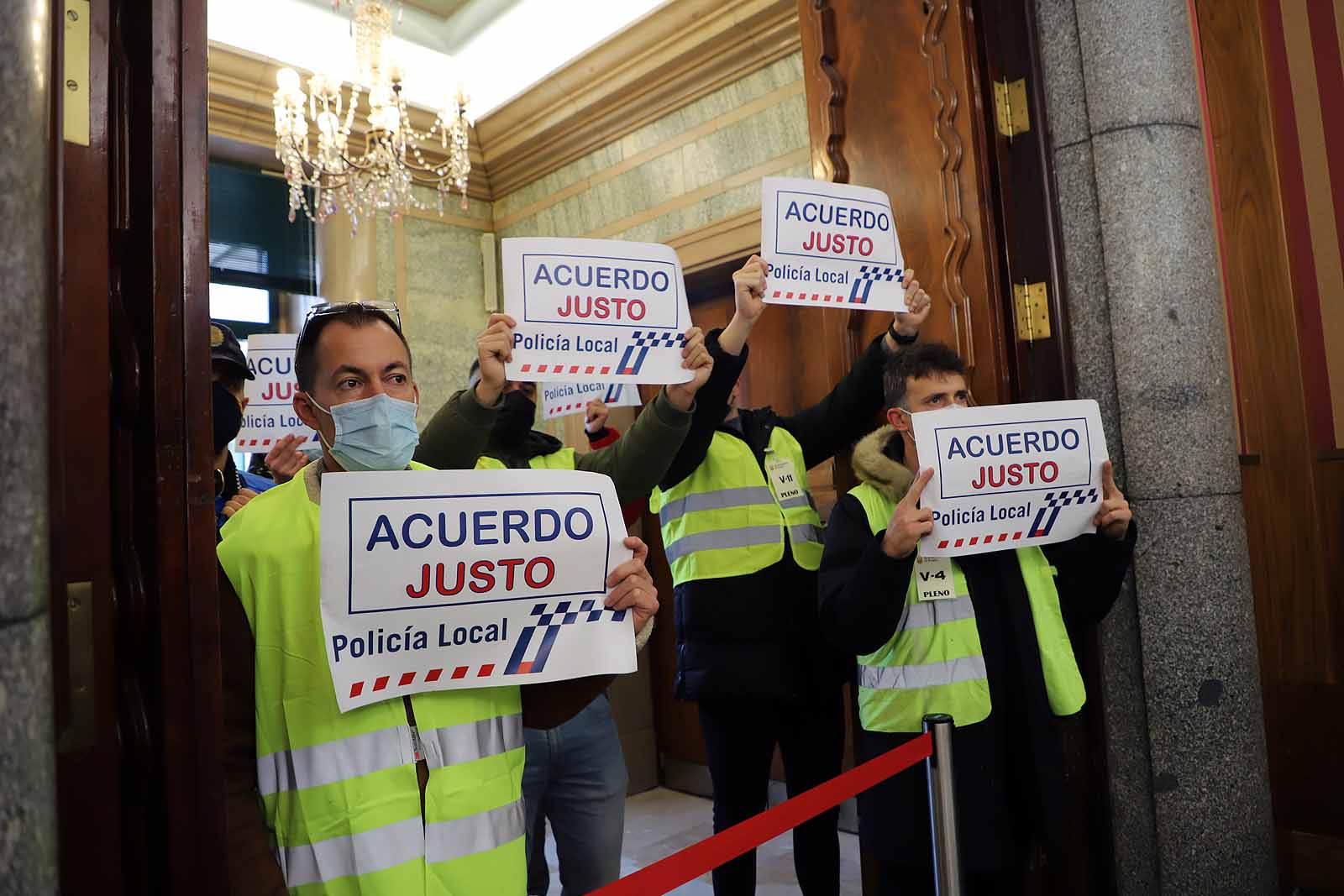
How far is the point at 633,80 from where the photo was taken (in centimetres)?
455

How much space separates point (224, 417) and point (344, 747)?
1075 mm

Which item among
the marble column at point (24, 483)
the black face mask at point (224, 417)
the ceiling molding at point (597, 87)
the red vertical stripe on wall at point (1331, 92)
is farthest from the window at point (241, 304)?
the marble column at point (24, 483)

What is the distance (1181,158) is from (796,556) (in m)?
1.32

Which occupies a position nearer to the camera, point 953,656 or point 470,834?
point 470,834

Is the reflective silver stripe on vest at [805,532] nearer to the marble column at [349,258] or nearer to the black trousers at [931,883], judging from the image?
the black trousers at [931,883]

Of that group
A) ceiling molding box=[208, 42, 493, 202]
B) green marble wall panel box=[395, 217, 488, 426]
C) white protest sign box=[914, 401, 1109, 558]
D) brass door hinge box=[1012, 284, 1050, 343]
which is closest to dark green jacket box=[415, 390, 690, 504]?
white protest sign box=[914, 401, 1109, 558]

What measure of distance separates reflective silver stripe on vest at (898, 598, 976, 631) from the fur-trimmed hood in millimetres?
223

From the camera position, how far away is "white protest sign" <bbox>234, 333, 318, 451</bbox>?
9.07 ft

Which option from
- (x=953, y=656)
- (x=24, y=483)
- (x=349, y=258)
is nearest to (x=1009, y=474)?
(x=953, y=656)

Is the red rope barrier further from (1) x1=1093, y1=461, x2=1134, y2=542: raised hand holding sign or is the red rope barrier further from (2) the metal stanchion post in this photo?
(1) x1=1093, y1=461, x2=1134, y2=542: raised hand holding sign

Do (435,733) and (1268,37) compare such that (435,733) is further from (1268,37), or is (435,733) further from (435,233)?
(435,233)

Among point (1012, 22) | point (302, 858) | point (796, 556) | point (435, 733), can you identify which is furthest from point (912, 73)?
point (302, 858)

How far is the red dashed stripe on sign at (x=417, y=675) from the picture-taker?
107 centimetres

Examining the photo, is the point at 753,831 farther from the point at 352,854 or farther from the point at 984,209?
the point at 984,209
